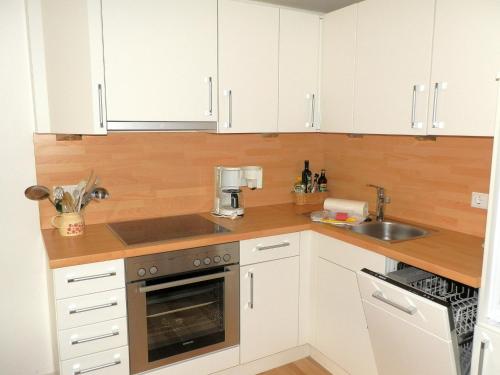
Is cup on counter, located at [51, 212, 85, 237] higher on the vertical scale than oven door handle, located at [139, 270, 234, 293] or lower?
higher

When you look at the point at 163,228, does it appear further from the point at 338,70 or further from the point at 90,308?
the point at 338,70

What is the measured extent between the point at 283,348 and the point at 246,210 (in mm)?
933

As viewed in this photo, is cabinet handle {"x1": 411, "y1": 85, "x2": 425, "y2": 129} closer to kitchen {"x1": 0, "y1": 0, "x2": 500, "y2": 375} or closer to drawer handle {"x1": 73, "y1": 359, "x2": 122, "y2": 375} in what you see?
kitchen {"x1": 0, "y1": 0, "x2": 500, "y2": 375}

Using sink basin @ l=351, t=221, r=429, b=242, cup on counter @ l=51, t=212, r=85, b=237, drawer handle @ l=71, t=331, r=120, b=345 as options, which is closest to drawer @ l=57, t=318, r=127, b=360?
drawer handle @ l=71, t=331, r=120, b=345

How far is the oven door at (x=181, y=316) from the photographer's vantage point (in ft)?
6.86

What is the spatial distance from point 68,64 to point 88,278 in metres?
1.06

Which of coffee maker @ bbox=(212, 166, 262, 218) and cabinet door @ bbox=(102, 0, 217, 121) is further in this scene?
coffee maker @ bbox=(212, 166, 262, 218)

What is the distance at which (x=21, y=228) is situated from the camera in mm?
2336

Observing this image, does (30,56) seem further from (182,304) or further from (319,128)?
(319,128)

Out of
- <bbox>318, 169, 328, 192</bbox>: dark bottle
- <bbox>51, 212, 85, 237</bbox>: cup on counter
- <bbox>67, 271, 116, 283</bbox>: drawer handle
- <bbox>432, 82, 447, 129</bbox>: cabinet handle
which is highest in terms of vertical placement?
<bbox>432, 82, 447, 129</bbox>: cabinet handle

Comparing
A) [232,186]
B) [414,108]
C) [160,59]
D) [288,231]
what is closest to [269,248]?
[288,231]

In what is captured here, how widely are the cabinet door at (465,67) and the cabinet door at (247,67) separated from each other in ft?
3.11

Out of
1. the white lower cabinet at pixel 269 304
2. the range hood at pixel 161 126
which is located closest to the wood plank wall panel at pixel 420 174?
the white lower cabinet at pixel 269 304

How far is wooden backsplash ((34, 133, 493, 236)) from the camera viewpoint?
2.34 meters
